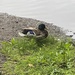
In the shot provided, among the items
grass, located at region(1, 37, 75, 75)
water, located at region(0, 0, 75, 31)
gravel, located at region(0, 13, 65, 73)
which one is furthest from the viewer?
water, located at region(0, 0, 75, 31)

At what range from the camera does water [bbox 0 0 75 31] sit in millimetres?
13072

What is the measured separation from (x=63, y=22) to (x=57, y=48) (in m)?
5.58

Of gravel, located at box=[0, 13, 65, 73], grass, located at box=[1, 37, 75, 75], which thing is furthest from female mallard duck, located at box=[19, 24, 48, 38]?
gravel, located at box=[0, 13, 65, 73]

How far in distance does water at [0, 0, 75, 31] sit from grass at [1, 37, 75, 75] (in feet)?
14.5

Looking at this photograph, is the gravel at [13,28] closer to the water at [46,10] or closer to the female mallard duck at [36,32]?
the female mallard duck at [36,32]

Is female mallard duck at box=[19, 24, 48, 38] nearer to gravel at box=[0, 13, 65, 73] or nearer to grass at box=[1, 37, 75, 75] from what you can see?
grass at box=[1, 37, 75, 75]

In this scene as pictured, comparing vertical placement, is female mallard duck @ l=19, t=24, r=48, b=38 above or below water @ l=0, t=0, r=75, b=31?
above

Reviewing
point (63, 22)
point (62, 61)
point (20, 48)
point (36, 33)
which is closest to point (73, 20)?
point (63, 22)

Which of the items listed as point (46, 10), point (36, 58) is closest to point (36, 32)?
point (36, 58)

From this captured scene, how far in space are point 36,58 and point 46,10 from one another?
8.21 m

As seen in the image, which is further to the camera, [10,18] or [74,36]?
[10,18]

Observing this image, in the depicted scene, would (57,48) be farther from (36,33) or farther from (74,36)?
(74,36)

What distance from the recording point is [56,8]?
14664 millimetres

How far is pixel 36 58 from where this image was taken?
260 inches
